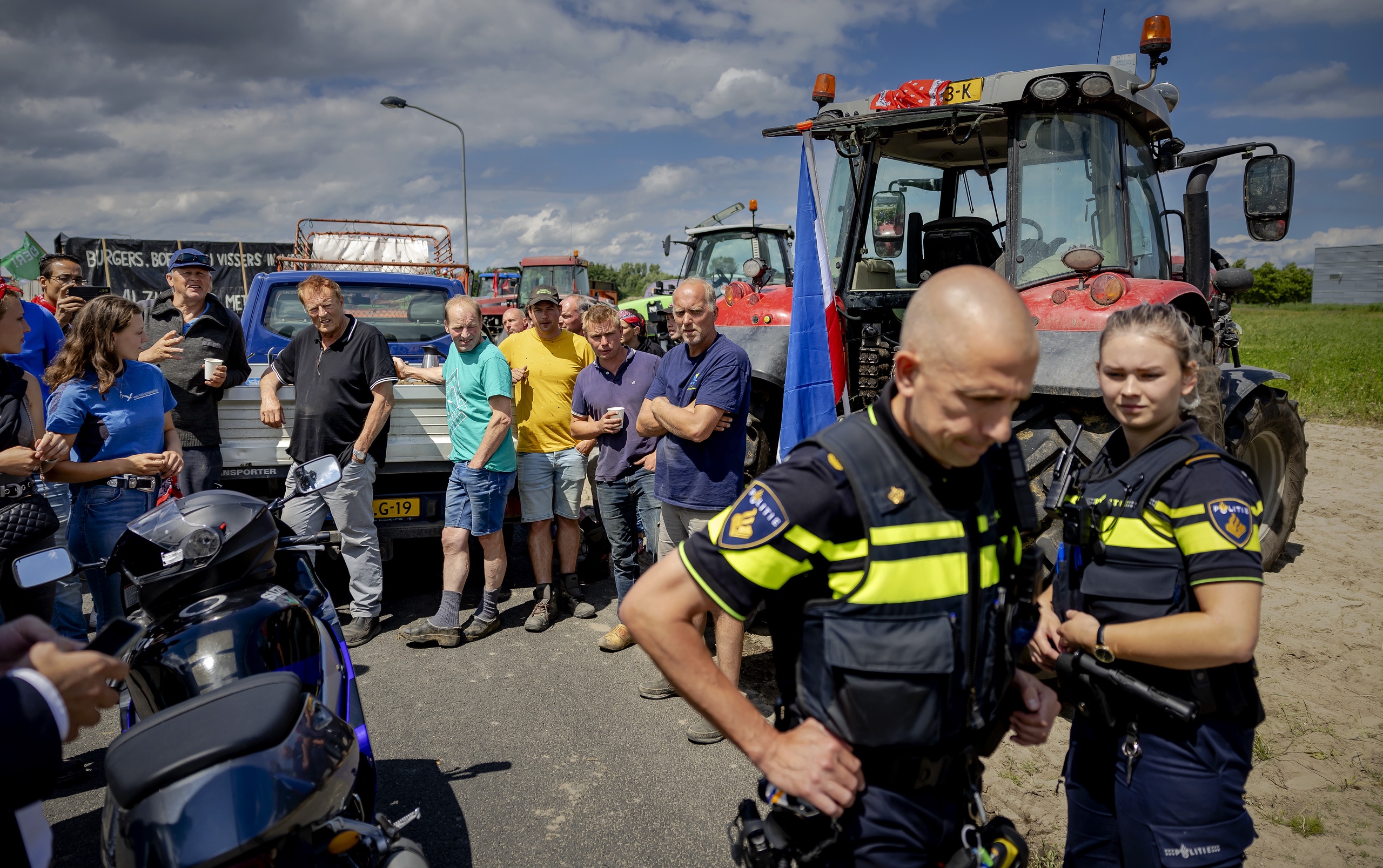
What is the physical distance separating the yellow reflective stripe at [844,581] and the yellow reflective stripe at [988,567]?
25cm

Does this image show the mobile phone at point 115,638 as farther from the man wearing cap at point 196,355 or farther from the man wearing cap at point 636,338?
the man wearing cap at point 636,338

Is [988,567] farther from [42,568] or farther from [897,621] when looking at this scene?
[42,568]

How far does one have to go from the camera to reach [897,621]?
1421 mm

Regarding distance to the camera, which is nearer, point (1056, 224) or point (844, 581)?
point (844, 581)

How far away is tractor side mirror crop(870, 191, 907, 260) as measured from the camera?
534 cm

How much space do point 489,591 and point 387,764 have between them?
1543 mm

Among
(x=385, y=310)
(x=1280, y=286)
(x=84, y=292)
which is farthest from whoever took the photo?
(x=1280, y=286)

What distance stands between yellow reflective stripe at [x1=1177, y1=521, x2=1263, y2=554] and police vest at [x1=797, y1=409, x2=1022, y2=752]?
611 millimetres

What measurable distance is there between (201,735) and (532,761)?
1992mm

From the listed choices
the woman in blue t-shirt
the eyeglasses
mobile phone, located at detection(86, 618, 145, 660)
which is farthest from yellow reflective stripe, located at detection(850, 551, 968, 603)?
the eyeglasses

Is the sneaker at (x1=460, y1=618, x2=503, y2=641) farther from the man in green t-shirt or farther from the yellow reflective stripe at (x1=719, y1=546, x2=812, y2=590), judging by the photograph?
the yellow reflective stripe at (x1=719, y1=546, x2=812, y2=590)

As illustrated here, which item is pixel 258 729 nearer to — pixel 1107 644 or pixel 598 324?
pixel 1107 644

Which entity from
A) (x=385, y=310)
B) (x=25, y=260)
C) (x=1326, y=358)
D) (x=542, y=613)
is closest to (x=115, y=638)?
(x=542, y=613)

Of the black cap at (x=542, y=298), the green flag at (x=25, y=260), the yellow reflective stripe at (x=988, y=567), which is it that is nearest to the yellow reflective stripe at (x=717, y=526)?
the yellow reflective stripe at (x=988, y=567)
